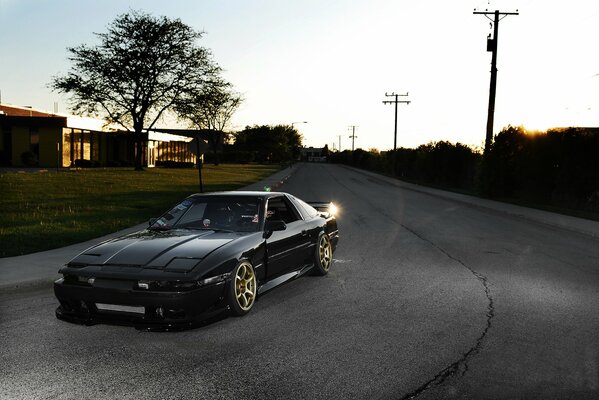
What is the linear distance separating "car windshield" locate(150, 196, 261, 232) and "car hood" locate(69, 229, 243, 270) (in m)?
0.40

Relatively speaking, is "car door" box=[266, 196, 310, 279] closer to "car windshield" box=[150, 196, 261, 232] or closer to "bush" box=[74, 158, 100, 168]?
"car windshield" box=[150, 196, 261, 232]

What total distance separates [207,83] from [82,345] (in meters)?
48.4

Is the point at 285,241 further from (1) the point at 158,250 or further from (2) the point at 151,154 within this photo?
(2) the point at 151,154

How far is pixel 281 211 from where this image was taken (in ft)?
24.0

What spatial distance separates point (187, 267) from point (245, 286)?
0.91 m

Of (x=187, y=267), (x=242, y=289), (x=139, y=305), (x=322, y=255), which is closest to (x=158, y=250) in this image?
(x=187, y=267)

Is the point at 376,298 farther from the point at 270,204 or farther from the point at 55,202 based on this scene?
the point at 55,202

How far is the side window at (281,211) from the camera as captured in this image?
23.1 ft

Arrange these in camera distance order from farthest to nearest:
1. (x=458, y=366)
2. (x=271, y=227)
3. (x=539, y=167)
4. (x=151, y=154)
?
(x=151, y=154) → (x=539, y=167) → (x=271, y=227) → (x=458, y=366)

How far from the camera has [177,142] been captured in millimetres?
89625

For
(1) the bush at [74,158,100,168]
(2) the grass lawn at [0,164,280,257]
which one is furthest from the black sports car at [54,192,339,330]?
(1) the bush at [74,158,100,168]

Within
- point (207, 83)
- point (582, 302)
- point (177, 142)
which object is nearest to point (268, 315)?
point (582, 302)

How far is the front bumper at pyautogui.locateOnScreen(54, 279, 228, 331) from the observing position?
468 centimetres

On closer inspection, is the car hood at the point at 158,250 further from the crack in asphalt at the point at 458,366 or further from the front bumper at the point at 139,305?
the crack in asphalt at the point at 458,366
